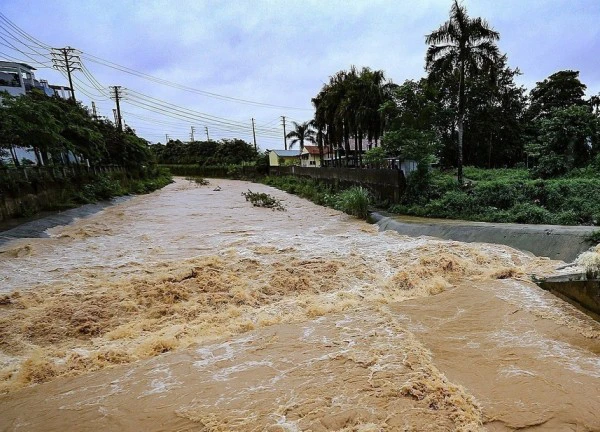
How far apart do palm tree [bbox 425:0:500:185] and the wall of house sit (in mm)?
3026

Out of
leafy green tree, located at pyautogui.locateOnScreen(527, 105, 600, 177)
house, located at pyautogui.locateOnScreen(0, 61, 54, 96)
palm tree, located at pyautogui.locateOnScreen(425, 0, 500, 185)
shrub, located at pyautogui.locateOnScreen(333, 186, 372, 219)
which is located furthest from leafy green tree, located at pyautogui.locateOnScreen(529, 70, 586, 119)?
house, located at pyautogui.locateOnScreen(0, 61, 54, 96)

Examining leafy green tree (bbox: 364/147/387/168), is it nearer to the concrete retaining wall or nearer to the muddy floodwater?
the muddy floodwater

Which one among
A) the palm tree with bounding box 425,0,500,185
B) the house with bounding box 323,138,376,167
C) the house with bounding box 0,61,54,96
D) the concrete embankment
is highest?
the house with bounding box 0,61,54,96

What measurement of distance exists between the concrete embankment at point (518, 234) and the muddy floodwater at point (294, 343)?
436mm

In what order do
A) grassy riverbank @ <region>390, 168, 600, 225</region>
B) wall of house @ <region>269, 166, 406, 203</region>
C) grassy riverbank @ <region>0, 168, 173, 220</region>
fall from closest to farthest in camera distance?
1. grassy riverbank @ <region>390, 168, 600, 225</region>
2. grassy riverbank @ <region>0, 168, 173, 220</region>
3. wall of house @ <region>269, 166, 406, 203</region>

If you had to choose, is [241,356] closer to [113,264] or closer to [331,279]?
[331,279]

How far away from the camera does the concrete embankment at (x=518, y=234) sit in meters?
8.61

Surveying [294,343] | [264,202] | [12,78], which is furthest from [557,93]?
[12,78]

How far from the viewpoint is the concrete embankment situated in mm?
8609

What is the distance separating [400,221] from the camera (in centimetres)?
1366

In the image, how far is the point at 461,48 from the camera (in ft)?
56.2

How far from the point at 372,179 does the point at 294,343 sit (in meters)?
14.6

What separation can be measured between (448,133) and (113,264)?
3779cm

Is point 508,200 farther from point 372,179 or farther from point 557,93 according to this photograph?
point 557,93
